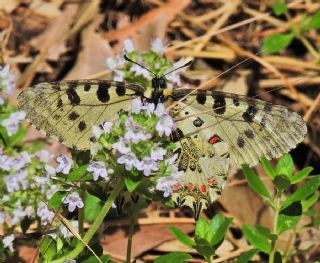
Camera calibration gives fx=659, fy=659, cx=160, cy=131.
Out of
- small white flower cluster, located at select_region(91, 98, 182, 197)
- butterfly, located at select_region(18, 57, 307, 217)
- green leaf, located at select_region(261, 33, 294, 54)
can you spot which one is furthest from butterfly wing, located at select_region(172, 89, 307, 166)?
green leaf, located at select_region(261, 33, 294, 54)

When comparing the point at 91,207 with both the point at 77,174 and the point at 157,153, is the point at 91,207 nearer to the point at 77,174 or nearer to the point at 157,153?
the point at 77,174

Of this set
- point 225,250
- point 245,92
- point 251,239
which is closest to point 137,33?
point 245,92

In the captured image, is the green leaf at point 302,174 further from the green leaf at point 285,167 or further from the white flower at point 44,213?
the white flower at point 44,213

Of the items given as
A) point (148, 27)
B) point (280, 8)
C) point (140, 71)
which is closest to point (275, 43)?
point (280, 8)

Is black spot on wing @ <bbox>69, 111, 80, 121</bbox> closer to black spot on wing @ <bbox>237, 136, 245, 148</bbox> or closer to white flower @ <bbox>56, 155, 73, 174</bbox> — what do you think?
white flower @ <bbox>56, 155, 73, 174</bbox>

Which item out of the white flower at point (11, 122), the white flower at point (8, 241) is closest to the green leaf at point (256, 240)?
the white flower at point (8, 241)

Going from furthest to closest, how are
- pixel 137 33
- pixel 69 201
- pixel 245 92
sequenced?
pixel 137 33
pixel 245 92
pixel 69 201

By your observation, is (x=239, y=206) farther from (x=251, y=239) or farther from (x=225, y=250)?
(x=251, y=239)
